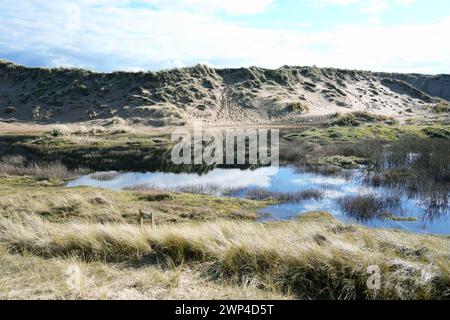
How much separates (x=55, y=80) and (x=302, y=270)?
7050 centimetres

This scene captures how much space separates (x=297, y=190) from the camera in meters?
22.2

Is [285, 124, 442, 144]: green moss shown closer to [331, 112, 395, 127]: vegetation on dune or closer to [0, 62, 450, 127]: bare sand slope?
[331, 112, 395, 127]: vegetation on dune

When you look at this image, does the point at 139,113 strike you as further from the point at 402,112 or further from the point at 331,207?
the point at 402,112

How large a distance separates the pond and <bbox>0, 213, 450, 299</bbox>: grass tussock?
8.60 metres

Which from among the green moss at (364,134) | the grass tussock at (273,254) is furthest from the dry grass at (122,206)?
the green moss at (364,134)

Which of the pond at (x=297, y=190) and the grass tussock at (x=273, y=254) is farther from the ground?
the grass tussock at (x=273, y=254)

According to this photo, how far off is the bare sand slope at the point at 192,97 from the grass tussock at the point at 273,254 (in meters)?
46.4

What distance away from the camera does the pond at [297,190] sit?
56.3 feet

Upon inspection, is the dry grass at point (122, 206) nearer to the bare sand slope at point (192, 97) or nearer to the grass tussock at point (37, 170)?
the grass tussock at point (37, 170)

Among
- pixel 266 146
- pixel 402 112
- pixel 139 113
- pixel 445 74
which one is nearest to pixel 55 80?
pixel 139 113

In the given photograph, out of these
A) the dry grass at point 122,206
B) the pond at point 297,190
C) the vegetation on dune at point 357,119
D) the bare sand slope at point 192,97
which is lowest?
the pond at point 297,190

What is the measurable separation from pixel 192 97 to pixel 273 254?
59804 mm

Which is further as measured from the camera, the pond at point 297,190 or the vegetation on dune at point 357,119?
the vegetation on dune at point 357,119

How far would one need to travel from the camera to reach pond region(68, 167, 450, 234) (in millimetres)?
17156
